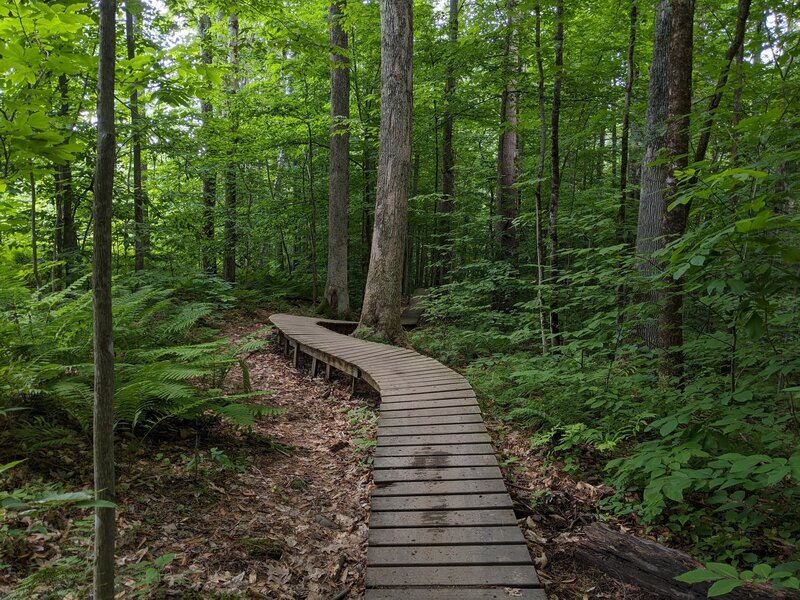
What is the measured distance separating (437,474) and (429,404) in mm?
1438

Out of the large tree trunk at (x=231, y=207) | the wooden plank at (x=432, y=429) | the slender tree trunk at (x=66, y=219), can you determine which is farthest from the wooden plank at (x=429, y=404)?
the large tree trunk at (x=231, y=207)

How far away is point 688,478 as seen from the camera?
113 inches

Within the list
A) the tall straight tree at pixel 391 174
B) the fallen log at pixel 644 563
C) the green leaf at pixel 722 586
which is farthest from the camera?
the tall straight tree at pixel 391 174

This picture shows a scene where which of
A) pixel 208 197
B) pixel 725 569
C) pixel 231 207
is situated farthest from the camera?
Answer: pixel 231 207

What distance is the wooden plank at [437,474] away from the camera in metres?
3.69

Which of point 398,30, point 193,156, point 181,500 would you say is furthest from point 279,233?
point 181,500

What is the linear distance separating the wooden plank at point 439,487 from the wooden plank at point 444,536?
41cm

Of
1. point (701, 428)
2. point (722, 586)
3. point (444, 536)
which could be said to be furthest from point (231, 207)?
point (722, 586)

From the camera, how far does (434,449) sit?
13.7 feet

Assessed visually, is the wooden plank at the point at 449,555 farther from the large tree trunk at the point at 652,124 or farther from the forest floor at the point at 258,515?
the large tree trunk at the point at 652,124

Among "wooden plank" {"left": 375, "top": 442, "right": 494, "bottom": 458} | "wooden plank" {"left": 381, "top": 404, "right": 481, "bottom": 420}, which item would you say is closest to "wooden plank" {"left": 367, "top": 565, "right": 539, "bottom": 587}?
"wooden plank" {"left": 375, "top": 442, "right": 494, "bottom": 458}

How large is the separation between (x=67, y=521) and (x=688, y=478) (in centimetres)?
405

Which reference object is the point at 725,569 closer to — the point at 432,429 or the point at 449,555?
the point at 449,555

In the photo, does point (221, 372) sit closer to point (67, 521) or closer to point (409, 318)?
point (67, 521)
